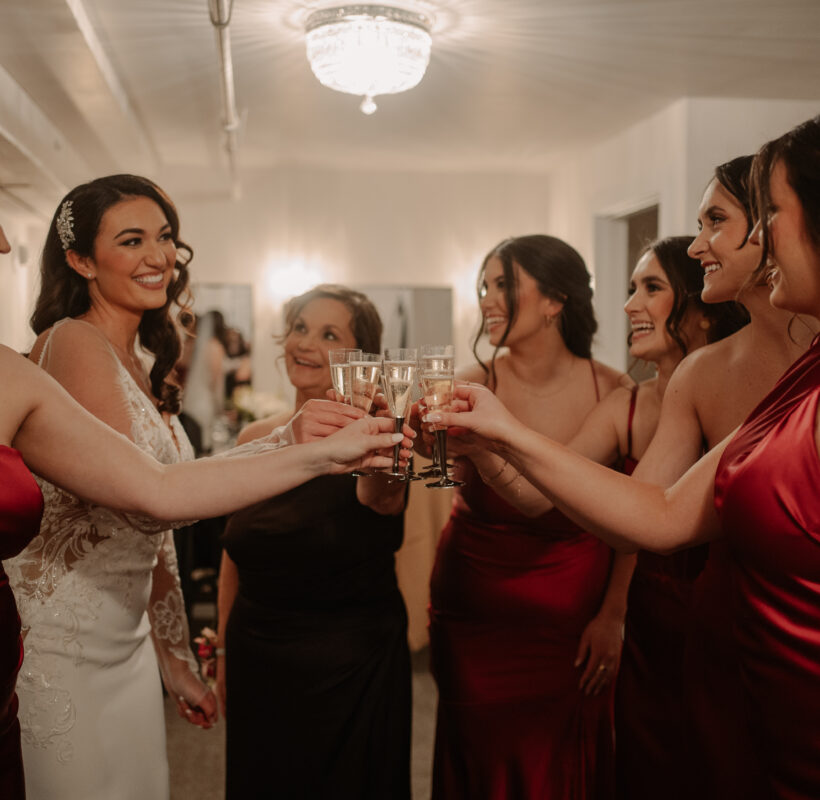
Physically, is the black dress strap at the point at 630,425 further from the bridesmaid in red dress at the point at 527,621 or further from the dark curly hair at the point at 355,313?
the dark curly hair at the point at 355,313

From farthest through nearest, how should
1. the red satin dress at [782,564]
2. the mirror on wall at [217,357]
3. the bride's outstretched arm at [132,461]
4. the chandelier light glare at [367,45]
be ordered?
1. the mirror on wall at [217,357]
2. the chandelier light glare at [367,45]
3. the bride's outstretched arm at [132,461]
4. the red satin dress at [782,564]

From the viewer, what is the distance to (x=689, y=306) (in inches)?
94.9

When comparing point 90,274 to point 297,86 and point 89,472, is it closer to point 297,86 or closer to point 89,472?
point 89,472

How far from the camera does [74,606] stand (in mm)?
1831

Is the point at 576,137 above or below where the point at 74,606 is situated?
above

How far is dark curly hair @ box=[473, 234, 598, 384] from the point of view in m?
2.71

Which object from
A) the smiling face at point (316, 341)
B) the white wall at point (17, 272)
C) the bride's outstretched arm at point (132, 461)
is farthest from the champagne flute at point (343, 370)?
the white wall at point (17, 272)

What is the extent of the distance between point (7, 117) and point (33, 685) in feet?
9.66

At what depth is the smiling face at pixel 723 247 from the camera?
76.6 inches

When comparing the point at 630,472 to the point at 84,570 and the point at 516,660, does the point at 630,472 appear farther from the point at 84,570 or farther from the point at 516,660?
the point at 84,570

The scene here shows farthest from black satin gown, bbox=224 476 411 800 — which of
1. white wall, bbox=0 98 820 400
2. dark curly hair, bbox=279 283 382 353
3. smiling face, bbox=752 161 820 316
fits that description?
white wall, bbox=0 98 820 400

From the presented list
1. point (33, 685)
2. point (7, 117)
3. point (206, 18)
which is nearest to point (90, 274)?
point (33, 685)

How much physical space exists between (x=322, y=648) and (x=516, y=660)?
0.58 meters

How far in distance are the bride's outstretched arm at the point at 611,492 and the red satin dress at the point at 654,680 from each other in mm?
580
